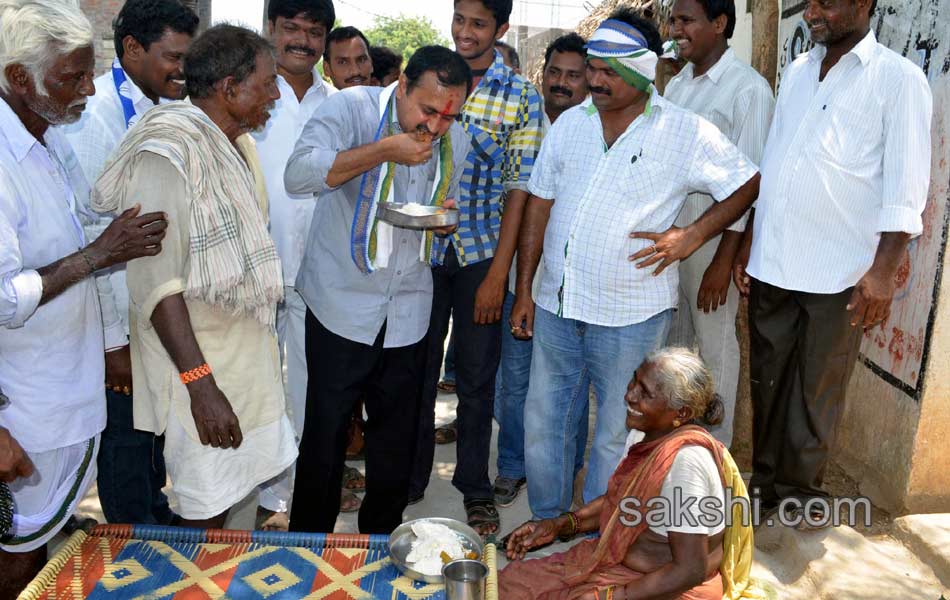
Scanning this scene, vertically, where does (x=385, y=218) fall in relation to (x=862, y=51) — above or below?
below

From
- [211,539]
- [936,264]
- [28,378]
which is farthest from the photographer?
[936,264]

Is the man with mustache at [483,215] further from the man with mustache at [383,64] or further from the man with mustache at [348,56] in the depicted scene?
the man with mustache at [383,64]

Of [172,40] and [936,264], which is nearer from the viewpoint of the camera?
[172,40]

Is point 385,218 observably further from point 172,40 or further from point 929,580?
point 929,580

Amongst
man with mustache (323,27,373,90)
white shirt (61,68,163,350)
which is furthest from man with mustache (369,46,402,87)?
white shirt (61,68,163,350)

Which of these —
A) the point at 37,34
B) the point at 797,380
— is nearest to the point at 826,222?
the point at 797,380

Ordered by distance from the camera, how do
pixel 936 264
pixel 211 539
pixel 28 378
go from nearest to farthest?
1. pixel 28 378
2. pixel 211 539
3. pixel 936 264

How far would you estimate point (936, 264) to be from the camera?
365cm

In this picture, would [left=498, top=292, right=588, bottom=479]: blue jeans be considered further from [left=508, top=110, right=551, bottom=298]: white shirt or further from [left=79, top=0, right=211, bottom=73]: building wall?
[left=79, top=0, right=211, bottom=73]: building wall

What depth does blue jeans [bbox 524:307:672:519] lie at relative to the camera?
339cm

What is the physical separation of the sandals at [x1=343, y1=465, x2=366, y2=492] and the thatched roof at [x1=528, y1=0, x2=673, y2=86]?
11.2 feet

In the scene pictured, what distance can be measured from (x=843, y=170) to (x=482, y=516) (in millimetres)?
2192

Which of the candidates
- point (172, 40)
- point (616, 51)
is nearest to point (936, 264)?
point (616, 51)

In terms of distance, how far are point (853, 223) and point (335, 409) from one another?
7.06ft
